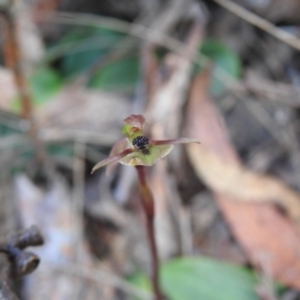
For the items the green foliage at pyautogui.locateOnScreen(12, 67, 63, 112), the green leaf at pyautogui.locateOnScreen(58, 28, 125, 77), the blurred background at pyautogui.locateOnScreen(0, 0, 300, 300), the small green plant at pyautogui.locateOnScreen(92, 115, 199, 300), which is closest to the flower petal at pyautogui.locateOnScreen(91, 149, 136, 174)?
the small green plant at pyautogui.locateOnScreen(92, 115, 199, 300)

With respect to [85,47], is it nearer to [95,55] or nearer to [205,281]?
[95,55]

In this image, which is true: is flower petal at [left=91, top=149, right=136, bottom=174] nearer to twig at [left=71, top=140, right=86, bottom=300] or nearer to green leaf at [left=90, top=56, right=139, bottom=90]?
twig at [left=71, top=140, right=86, bottom=300]

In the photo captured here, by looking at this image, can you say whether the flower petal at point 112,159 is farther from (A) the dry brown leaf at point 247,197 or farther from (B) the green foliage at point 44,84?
(B) the green foliage at point 44,84

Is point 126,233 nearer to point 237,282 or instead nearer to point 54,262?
point 54,262

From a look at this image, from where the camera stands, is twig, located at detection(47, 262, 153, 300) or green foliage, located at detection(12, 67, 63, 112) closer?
twig, located at detection(47, 262, 153, 300)

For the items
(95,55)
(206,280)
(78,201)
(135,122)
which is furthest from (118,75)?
(135,122)
